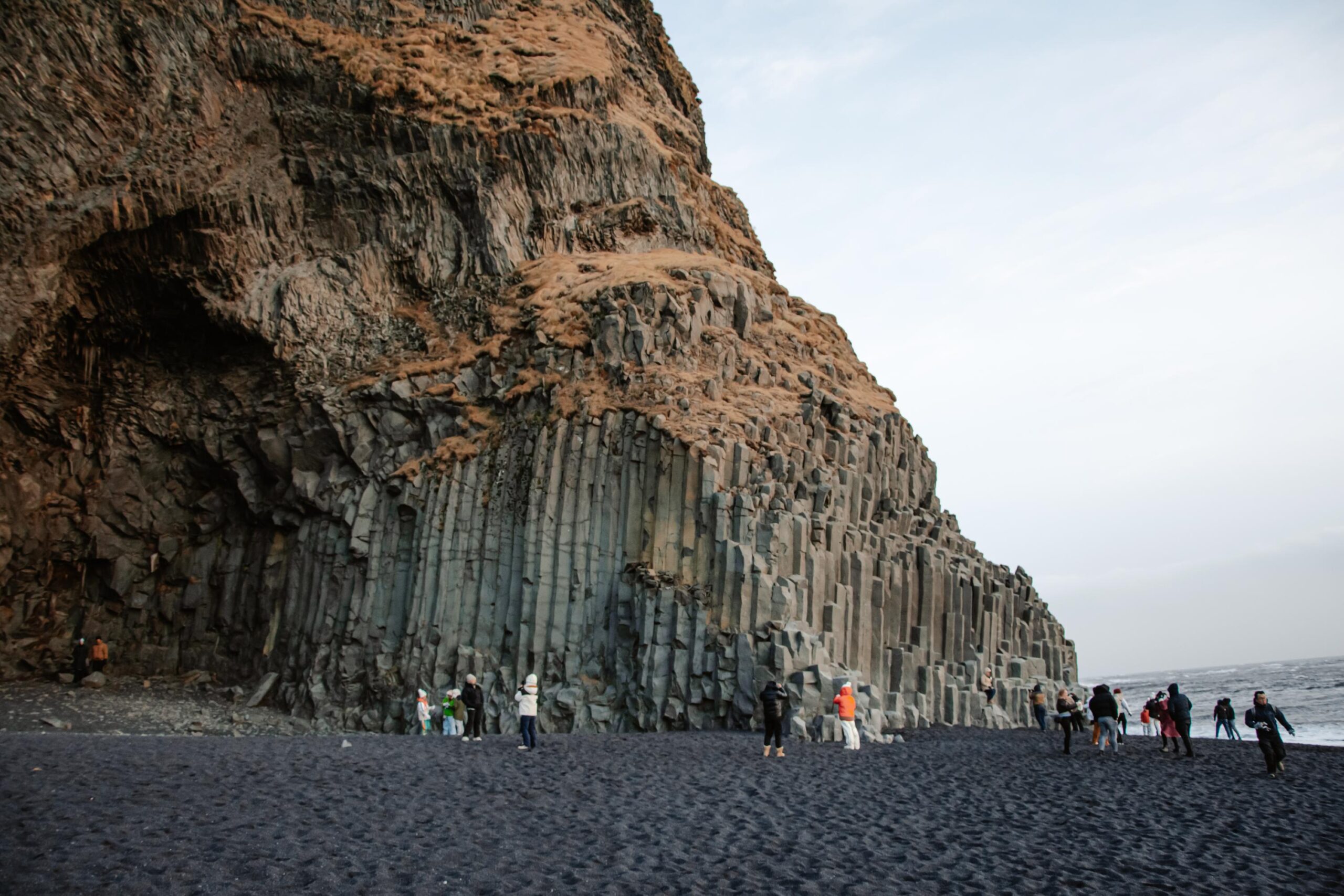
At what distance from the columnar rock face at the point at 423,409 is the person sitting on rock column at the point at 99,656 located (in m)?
0.88

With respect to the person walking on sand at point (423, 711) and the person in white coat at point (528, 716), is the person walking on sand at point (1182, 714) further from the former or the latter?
the person walking on sand at point (423, 711)

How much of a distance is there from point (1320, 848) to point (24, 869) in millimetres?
12414

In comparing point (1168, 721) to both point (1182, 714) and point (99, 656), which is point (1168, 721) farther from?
point (99, 656)

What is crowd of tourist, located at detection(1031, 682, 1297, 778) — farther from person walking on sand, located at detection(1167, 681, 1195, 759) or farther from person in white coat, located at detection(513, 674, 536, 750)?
person in white coat, located at detection(513, 674, 536, 750)

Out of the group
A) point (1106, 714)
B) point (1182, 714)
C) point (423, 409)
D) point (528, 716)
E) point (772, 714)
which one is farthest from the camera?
point (423, 409)

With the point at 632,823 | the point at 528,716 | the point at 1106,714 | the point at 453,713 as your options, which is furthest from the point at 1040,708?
the point at 632,823

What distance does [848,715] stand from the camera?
59.9 feet

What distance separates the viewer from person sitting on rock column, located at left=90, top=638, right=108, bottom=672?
28.7 m

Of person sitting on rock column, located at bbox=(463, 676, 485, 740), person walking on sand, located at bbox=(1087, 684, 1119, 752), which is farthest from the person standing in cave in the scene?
person walking on sand, located at bbox=(1087, 684, 1119, 752)

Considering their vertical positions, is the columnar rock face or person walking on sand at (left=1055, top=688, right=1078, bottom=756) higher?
the columnar rock face

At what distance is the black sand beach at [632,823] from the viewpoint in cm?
889

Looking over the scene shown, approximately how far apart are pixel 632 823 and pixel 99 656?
2385 centimetres

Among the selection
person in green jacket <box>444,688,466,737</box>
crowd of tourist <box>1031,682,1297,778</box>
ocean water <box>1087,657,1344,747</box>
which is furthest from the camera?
ocean water <box>1087,657,1344,747</box>

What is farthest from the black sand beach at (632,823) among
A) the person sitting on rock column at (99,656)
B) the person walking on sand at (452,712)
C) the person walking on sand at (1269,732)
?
the person sitting on rock column at (99,656)
